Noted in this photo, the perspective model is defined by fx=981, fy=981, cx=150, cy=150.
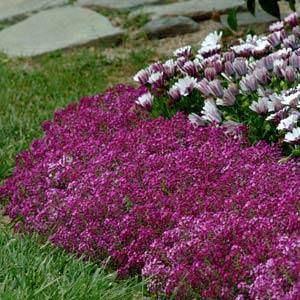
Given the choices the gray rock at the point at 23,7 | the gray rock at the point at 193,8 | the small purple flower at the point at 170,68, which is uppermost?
the small purple flower at the point at 170,68

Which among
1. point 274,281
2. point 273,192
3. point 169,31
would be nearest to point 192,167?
point 273,192

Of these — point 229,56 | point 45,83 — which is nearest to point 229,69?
point 229,56

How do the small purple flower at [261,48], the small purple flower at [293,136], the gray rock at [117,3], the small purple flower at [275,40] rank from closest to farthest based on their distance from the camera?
the small purple flower at [293,136]
the small purple flower at [261,48]
the small purple flower at [275,40]
the gray rock at [117,3]

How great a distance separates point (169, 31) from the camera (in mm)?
7633

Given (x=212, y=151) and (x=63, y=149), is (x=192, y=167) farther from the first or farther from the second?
(x=63, y=149)

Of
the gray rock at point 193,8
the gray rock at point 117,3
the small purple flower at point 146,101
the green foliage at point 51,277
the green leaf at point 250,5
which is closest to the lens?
the green foliage at point 51,277

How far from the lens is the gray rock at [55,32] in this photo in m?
7.50

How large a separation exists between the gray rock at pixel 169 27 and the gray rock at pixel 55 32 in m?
0.25

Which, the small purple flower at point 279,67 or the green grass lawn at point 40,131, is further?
the small purple flower at point 279,67

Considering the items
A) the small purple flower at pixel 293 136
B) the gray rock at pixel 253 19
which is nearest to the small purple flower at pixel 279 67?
the small purple flower at pixel 293 136

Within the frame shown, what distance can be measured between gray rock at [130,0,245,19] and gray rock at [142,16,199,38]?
0.20m

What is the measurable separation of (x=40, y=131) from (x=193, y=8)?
9.37 ft

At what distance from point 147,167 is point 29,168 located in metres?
0.72

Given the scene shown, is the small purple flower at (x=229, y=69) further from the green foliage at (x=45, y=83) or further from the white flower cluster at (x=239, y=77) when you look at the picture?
the green foliage at (x=45, y=83)
